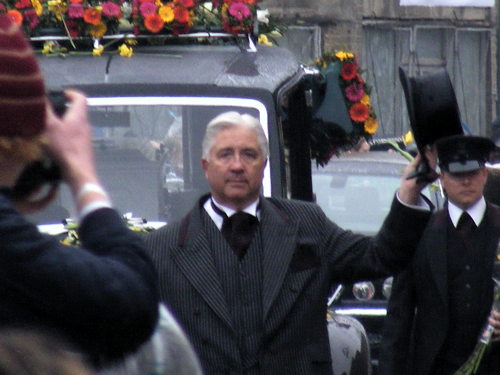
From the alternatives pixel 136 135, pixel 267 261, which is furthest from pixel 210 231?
pixel 136 135

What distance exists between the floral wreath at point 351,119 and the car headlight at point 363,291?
1634 millimetres

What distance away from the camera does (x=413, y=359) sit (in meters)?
6.25

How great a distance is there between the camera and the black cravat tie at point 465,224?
6242 mm

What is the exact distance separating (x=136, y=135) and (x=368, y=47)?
17.8m

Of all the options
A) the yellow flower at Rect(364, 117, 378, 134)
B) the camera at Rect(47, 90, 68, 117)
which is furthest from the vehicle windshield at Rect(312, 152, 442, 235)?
the camera at Rect(47, 90, 68, 117)

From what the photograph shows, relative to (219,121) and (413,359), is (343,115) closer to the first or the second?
(413,359)

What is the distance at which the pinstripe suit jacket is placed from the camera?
15.6 ft

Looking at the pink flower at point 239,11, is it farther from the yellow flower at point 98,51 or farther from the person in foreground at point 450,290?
the person in foreground at point 450,290

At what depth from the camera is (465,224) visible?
6258mm

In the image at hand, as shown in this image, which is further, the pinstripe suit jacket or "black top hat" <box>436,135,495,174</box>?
"black top hat" <box>436,135,495,174</box>

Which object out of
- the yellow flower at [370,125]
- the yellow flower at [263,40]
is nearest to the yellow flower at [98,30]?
the yellow flower at [263,40]

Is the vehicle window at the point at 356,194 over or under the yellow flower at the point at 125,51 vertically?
under

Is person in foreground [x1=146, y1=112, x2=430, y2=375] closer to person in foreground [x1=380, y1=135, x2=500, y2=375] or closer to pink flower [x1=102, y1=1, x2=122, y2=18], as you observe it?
person in foreground [x1=380, y1=135, x2=500, y2=375]

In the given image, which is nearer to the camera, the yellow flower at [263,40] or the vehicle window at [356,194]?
the yellow flower at [263,40]
